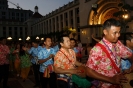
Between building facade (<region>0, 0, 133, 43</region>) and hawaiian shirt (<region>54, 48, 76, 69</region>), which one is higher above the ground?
building facade (<region>0, 0, 133, 43</region>)

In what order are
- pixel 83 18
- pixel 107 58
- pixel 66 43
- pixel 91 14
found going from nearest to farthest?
1. pixel 107 58
2. pixel 66 43
3. pixel 91 14
4. pixel 83 18

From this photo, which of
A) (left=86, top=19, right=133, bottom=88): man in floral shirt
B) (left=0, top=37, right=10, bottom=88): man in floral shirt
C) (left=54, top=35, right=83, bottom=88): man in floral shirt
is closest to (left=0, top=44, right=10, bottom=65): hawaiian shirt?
(left=0, top=37, right=10, bottom=88): man in floral shirt

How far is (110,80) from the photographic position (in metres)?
1.99

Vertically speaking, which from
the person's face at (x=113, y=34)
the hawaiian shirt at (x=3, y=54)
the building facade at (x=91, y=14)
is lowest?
the hawaiian shirt at (x=3, y=54)

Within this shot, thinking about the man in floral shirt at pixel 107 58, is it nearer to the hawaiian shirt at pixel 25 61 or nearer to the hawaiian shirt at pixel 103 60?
the hawaiian shirt at pixel 103 60

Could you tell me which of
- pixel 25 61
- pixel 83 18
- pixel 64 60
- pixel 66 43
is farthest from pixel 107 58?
pixel 83 18

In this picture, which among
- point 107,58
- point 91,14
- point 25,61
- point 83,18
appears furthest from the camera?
point 83,18

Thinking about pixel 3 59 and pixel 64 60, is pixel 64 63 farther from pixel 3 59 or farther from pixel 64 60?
pixel 3 59

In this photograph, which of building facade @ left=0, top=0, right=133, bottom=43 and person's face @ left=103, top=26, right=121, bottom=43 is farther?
building facade @ left=0, top=0, right=133, bottom=43

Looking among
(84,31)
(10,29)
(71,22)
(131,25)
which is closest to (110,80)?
(131,25)

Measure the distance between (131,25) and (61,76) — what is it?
16.5m

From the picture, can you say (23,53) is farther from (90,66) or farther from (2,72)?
(90,66)

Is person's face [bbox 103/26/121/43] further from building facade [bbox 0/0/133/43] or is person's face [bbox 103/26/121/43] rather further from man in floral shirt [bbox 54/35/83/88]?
building facade [bbox 0/0/133/43]

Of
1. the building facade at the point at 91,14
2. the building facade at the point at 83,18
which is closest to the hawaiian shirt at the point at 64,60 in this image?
the building facade at the point at 83,18
